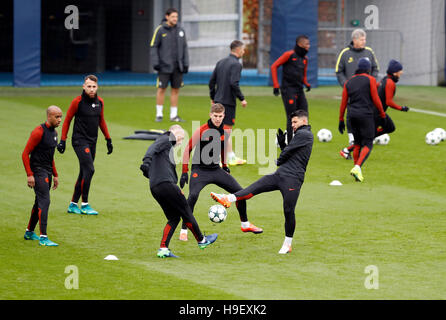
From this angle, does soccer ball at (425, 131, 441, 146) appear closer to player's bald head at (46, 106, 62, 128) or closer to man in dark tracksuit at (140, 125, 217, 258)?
man in dark tracksuit at (140, 125, 217, 258)

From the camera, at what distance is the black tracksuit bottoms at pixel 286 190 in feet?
30.9

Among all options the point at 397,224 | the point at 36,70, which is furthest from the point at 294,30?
the point at 397,224

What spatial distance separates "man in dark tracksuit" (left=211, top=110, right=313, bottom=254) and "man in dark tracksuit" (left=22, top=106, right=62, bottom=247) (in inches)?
80.7

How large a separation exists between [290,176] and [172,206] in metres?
1.43

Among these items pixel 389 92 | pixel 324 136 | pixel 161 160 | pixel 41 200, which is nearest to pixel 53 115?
pixel 41 200

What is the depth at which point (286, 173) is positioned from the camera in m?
9.59

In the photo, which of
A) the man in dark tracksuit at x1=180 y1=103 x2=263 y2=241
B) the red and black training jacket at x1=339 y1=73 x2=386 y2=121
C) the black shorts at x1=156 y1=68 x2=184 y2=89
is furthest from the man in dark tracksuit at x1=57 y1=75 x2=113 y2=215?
the black shorts at x1=156 y1=68 x2=184 y2=89

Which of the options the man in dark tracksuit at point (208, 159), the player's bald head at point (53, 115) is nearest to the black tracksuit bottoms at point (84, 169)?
the player's bald head at point (53, 115)

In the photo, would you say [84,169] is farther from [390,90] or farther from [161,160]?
[390,90]

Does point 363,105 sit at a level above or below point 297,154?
above

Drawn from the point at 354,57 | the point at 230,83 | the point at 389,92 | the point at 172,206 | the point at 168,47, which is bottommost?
the point at 172,206

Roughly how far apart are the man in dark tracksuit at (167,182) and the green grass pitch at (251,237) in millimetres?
394

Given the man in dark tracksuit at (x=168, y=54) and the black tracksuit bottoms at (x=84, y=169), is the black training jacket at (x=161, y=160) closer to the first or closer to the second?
the black tracksuit bottoms at (x=84, y=169)

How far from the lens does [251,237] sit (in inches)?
409
